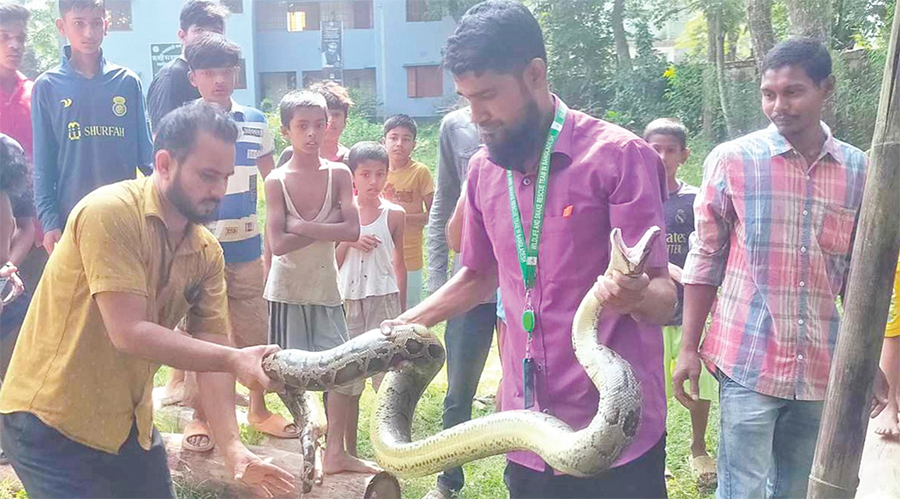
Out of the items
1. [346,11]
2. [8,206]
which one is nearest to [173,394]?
[8,206]

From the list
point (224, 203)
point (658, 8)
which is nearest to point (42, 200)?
point (224, 203)

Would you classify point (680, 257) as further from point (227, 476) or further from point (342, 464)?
point (227, 476)

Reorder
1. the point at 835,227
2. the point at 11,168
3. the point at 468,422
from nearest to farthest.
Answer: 1. the point at 468,422
2. the point at 835,227
3. the point at 11,168

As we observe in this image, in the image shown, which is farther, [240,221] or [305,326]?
[240,221]

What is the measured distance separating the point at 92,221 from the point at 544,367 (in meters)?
1.58

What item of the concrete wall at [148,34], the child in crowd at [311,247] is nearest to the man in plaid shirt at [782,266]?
Answer: the child in crowd at [311,247]

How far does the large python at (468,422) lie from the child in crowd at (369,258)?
8.18ft

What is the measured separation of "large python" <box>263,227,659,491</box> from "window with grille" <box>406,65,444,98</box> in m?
20.1

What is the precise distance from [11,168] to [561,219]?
3.51 m

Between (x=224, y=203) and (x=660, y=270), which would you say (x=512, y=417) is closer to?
(x=660, y=270)

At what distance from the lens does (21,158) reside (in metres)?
5.06

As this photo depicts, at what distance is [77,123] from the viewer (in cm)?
546

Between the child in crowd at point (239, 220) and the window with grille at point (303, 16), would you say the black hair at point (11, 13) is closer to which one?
the child in crowd at point (239, 220)

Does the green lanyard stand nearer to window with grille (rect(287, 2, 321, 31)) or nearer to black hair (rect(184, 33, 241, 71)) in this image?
black hair (rect(184, 33, 241, 71))
